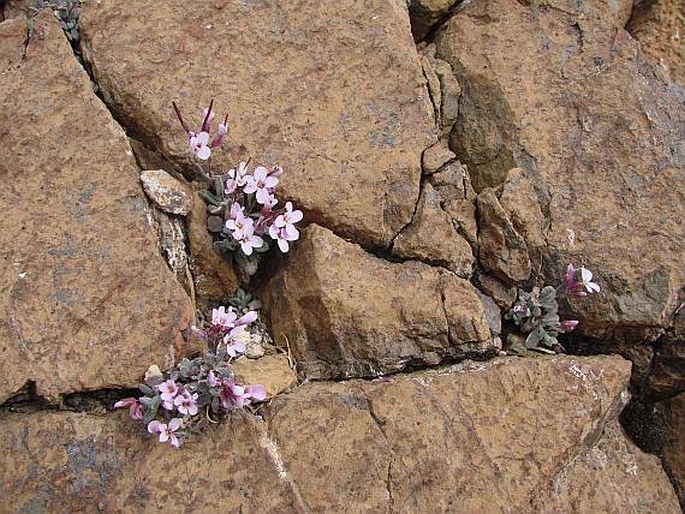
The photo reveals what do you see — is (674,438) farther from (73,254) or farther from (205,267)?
(73,254)

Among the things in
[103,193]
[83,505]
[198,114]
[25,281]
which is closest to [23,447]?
[83,505]

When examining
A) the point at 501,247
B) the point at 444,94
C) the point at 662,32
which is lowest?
the point at 501,247

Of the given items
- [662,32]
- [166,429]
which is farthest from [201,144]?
[662,32]

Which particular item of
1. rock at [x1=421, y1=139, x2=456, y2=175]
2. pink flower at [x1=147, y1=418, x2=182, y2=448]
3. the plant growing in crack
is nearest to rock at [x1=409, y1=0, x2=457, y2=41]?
rock at [x1=421, y1=139, x2=456, y2=175]

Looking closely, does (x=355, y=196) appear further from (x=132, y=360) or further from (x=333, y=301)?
(x=132, y=360)

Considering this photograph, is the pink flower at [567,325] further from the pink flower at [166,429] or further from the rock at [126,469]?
the pink flower at [166,429]
